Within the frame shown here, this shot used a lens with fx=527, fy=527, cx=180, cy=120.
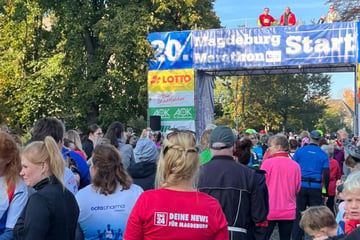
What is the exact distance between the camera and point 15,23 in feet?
83.9

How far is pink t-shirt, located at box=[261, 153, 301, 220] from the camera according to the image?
6973 millimetres

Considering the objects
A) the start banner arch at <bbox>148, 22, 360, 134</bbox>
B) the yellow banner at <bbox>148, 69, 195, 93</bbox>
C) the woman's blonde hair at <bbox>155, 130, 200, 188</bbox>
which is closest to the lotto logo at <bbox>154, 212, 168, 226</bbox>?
the woman's blonde hair at <bbox>155, 130, 200, 188</bbox>

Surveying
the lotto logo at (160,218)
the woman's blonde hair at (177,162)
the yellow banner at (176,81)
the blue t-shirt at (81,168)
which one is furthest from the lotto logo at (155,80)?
the lotto logo at (160,218)

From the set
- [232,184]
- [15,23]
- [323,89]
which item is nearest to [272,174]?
[232,184]

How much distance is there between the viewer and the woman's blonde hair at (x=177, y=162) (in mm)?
2904

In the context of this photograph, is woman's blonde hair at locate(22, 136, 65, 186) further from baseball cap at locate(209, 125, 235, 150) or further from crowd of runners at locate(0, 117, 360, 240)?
baseball cap at locate(209, 125, 235, 150)

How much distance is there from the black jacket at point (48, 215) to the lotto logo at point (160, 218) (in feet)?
2.54

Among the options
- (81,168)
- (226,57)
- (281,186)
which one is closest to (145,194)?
(81,168)

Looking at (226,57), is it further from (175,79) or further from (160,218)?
(160,218)

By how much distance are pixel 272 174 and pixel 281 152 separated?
1.04 ft

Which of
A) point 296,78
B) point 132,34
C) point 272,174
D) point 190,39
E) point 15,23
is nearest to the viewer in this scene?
point 272,174

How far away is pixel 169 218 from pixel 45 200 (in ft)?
2.86

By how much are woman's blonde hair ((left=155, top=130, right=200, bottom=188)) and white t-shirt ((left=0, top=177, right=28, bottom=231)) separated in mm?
1259

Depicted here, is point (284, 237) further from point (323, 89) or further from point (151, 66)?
point (323, 89)
